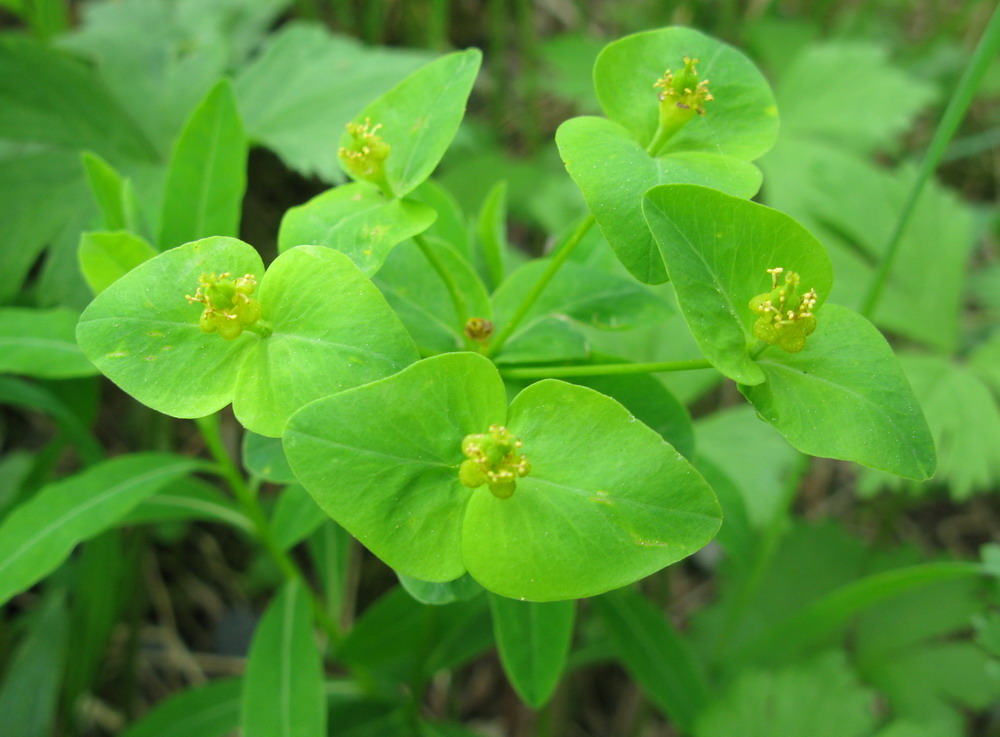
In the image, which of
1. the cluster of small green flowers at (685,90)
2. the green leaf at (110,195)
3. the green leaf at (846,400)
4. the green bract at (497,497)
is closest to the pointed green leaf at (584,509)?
the green bract at (497,497)

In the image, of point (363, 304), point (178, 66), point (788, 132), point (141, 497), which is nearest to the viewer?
point (363, 304)

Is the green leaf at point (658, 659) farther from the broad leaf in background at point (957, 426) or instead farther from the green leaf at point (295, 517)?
the broad leaf in background at point (957, 426)

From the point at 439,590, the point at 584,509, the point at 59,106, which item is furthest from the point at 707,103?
the point at 59,106

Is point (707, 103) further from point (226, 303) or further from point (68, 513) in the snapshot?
point (68, 513)

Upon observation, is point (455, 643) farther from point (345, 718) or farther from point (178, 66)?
point (178, 66)

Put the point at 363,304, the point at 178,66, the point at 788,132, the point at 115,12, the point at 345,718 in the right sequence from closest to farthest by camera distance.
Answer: the point at 363,304 → the point at 345,718 → the point at 178,66 → the point at 115,12 → the point at 788,132

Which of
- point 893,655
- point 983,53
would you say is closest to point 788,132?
point 983,53

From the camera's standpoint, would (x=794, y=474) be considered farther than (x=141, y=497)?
Yes
